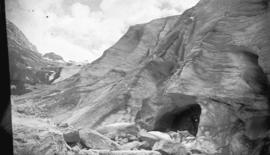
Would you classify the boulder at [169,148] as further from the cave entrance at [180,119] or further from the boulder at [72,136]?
the cave entrance at [180,119]

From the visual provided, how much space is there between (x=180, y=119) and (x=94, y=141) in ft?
17.9

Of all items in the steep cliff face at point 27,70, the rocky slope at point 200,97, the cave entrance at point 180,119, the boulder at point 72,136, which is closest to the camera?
the boulder at point 72,136

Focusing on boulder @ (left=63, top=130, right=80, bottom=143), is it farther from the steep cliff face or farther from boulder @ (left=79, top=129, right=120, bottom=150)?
the steep cliff face

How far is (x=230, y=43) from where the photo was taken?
36.2 feet

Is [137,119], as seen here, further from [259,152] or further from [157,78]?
[259,152]

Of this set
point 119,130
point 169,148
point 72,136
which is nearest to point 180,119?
point 119,130

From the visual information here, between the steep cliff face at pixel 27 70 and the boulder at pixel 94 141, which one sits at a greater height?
the steep cliff face at pixel 27 70

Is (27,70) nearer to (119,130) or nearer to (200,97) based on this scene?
(119,130)

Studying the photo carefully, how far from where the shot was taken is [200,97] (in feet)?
33.0

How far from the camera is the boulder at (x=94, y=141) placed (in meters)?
7.13

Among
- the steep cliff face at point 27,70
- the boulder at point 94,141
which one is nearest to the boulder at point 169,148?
the boulder at point 94,141

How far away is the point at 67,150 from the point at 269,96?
6.60m

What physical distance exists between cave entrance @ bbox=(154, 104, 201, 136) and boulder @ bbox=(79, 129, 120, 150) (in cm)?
444

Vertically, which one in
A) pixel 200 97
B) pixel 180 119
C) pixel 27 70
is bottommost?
pixel 180 119
